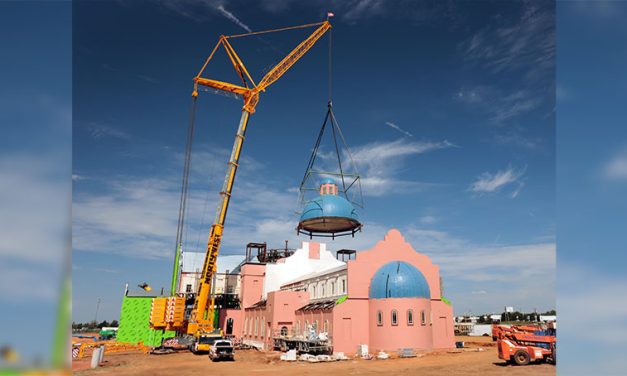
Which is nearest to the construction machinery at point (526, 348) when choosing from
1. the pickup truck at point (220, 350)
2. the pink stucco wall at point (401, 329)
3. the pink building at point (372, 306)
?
the pink stucco wall at point (401, 329)

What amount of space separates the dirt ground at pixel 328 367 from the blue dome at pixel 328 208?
1984 centimetres

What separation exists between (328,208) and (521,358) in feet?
92.4

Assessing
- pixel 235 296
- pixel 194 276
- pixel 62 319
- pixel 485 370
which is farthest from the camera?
pixel 194 276

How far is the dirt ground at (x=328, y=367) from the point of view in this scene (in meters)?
30.3

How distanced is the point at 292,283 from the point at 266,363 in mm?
25623

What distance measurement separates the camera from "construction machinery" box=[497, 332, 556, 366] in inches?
1292

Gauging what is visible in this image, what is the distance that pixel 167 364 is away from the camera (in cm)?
3744

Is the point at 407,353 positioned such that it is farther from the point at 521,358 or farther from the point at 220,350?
the point at 220,350

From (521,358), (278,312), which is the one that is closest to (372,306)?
(278,312)

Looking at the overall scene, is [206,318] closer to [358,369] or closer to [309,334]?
[309,334]

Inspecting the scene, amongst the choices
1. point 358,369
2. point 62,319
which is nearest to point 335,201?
point 358,369

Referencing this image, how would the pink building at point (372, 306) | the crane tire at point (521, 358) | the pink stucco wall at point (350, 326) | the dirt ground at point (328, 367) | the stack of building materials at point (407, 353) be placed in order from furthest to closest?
1. the pink stucco wall at point (350, 326)
2. the pink building at point (372, 306)
3. the stack of building materials at point (407, 353)
4. the crane tire at point (521, 358)
5. the dirt ground at point (328, 367)

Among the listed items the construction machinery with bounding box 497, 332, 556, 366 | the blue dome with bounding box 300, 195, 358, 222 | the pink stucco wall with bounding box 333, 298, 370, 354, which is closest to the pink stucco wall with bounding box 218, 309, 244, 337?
the blue dome with bounding box 300, 195, 358, 222

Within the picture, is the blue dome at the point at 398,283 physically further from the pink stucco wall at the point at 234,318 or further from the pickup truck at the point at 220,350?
the pink stucco wall at the point at 234,318
